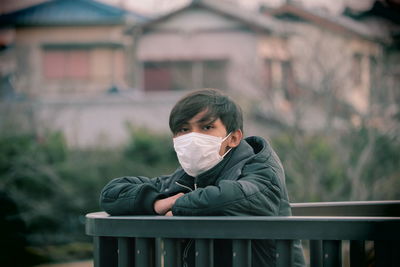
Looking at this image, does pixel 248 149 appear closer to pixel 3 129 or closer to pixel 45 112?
pixel 3 129

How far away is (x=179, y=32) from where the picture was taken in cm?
2409

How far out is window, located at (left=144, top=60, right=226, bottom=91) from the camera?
23.3 metres

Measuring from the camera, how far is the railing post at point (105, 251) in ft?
7.86

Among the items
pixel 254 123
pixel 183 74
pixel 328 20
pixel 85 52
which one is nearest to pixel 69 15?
pixel 85 52

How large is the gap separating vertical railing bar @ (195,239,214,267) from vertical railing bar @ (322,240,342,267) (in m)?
0.34

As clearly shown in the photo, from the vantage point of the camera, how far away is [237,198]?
2.29 metres

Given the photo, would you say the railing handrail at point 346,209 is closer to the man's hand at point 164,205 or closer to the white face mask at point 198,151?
the white face mask at point 198,151

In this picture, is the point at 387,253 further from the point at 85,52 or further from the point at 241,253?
the point at 85,52

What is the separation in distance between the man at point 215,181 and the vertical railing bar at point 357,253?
0.17 metres

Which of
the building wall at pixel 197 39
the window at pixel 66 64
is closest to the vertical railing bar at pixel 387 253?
the building wall at pixel 197 39

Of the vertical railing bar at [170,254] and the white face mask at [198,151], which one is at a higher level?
the white face mask at [198,151]

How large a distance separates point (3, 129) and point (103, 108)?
20.0 ft

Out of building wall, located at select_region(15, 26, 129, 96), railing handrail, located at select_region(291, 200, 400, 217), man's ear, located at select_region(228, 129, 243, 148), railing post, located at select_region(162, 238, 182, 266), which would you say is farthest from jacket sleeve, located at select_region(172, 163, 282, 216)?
building wall, located at select_region(15, 26, 129, 96)

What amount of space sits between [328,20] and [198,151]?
46.2 feet
